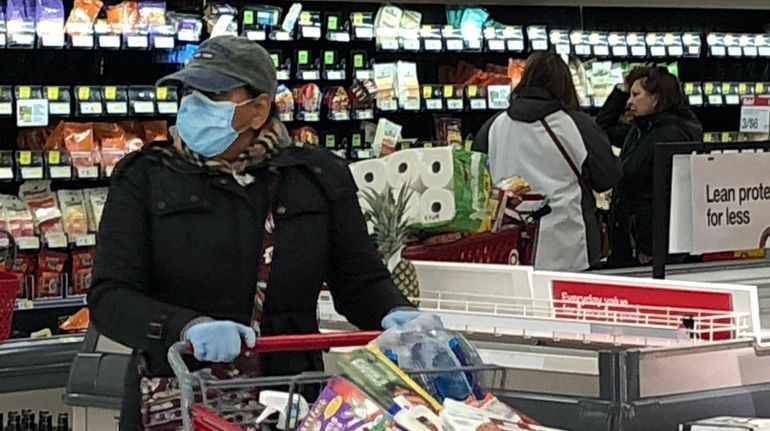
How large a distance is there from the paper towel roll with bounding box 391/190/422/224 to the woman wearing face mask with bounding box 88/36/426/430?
570 mm

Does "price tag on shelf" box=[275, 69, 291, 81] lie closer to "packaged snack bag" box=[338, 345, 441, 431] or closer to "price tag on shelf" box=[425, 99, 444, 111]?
"price tag on shelf" box=[425, 99, 444, 111]

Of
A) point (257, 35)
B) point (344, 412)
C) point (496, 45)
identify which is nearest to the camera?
point (344, 412)

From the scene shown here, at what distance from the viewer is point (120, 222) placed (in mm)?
2268

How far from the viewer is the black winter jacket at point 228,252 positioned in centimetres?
226

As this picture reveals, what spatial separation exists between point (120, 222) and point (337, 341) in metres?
0.47

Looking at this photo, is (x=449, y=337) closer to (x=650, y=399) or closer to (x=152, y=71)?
(x=650, y=399)

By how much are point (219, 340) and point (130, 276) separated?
0.35 meters

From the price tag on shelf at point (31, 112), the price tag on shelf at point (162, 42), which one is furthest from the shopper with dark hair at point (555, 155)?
the price tag on shelf at point (31, 112)

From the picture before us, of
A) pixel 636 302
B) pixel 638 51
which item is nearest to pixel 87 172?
pixel 638 51

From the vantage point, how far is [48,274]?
5.45 metres

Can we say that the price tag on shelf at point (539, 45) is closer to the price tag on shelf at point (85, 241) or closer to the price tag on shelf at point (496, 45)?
the price tag on shelf at point (496, 45)

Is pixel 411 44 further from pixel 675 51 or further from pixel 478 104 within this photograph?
pixel 675 51

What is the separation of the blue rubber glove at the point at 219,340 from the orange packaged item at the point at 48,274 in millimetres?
3624

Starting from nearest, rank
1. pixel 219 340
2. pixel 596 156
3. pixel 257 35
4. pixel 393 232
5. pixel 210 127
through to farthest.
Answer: pixel 219 340, pixel 210 127, pixel 393 232, pixel 596 156, pixel 257 35
